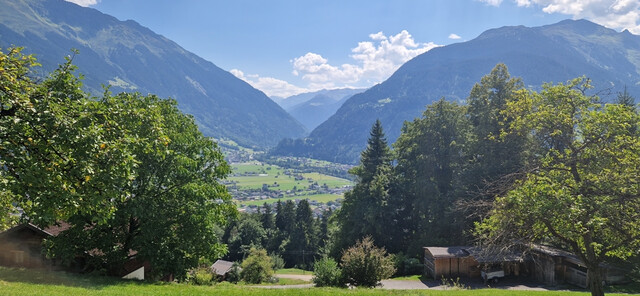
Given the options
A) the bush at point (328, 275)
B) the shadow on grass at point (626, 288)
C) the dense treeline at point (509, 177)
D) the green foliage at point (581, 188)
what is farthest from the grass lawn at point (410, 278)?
the green foliage at point (581, 188)

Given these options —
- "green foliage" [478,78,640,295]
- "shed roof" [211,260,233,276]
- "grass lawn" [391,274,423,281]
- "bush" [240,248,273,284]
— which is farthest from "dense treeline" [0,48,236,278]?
"shed roof" [211,260,233,276]

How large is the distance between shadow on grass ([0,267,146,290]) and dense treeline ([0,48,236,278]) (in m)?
1.21

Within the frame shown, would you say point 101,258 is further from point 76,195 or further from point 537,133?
point 537,133

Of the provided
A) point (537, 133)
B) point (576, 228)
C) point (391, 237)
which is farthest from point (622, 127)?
point (391, 237)

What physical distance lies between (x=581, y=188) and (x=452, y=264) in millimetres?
21268

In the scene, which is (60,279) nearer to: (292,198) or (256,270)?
(256,270)

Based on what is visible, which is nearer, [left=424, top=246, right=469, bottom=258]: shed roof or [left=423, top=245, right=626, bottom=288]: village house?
[left=423, top=245, right=626, bottom=288]: village house

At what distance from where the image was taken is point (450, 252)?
1340 inches

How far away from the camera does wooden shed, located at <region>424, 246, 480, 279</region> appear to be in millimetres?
33250

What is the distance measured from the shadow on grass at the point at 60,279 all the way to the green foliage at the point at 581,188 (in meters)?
17.6

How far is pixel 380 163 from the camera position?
162 feet

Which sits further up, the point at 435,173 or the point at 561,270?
the point at 435,173

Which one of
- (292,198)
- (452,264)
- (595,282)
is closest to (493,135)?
(452,264)

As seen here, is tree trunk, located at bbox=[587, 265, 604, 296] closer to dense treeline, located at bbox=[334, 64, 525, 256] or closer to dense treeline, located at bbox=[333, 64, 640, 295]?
dense treeline, located at bbox=[333, 64, 640, 295]
